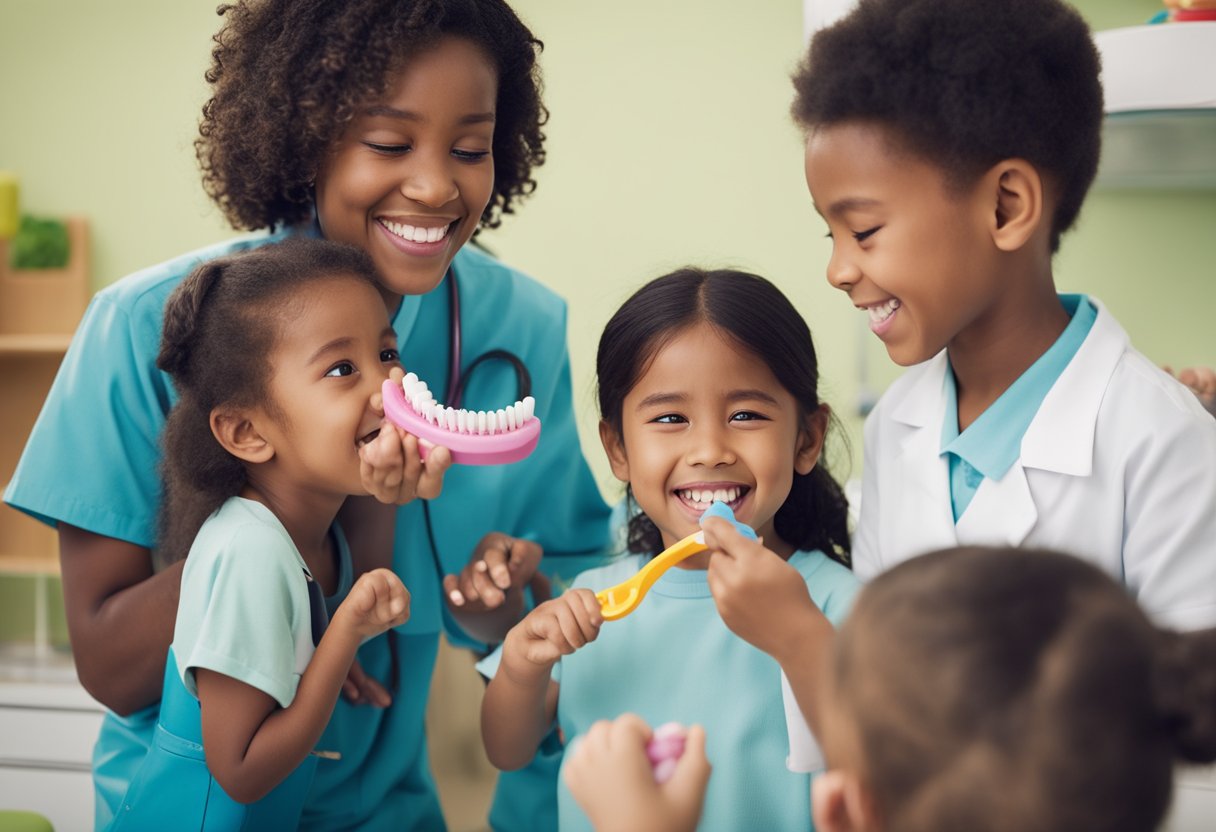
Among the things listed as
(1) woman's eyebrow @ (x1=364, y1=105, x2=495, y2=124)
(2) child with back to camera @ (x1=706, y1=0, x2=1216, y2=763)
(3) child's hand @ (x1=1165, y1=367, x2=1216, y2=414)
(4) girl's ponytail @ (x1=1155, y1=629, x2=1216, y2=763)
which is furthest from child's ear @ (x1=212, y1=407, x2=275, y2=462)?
(3) child's hand @ (x1=1165, y1=367, x2=1216, y2=414)

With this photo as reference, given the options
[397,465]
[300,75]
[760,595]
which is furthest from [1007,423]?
[300,75]

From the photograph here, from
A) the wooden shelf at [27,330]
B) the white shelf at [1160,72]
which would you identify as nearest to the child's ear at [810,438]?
the white shelf at [1160,72]

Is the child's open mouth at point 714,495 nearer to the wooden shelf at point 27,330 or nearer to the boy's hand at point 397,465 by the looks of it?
the boy's hand at point 397,465

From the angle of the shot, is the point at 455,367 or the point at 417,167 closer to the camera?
the point at 417,167

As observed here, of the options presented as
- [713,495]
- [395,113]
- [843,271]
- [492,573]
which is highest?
[395,113]

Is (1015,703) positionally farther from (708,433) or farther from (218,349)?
(218,349)

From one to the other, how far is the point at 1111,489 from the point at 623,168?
1744 mm

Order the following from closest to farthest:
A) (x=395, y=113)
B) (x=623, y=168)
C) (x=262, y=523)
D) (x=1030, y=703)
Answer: (x=1030, y=703), (x=262, y=523), (x=395, y=113), (x=623, y=168)

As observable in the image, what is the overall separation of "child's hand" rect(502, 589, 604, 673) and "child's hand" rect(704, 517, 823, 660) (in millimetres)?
129

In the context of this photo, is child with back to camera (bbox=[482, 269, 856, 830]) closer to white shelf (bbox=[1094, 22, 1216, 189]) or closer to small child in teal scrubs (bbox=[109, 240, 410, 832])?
small child in teal scrubs (bbox=[109, 240, 410, 832])

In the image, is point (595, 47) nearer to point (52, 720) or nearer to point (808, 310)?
point (808, 310)

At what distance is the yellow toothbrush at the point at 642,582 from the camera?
1.10m

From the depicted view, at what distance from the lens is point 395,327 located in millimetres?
1416

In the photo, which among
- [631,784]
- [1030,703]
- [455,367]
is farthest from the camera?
[455,367]
